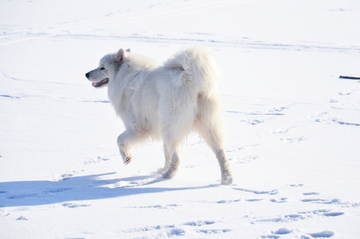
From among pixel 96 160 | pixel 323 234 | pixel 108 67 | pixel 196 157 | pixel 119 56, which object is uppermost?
pixel 119 56

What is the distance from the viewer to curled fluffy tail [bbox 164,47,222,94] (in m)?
3.74

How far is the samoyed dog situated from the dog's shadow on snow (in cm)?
39

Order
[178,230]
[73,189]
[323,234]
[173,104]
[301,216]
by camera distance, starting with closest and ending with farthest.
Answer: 1. [323,234]
2. [178,230]
3. [301,216]
4. [73,189]
5. [173,104]

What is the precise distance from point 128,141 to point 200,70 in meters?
1.25

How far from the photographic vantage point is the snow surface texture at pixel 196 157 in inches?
112

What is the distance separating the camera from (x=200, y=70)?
3742 millimetres

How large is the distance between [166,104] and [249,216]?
60.7 inches

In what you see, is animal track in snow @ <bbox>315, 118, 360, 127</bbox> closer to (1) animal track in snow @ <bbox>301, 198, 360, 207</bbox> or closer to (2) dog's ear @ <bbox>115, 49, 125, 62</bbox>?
(1) animal track in snow @ <bbox>301, 198, 360, 207</bbox>

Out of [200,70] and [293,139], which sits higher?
[200,70]

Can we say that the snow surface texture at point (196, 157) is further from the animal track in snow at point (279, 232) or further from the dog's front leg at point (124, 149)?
the dog's front leg at point (124, 149)

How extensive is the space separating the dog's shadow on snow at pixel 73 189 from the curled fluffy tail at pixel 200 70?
1.03 m

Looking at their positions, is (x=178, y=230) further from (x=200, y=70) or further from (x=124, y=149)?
(x=124, y=149)

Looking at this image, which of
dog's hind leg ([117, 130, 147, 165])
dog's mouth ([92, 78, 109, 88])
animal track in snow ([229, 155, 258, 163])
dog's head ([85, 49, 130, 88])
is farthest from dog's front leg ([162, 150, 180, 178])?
dog's mouth ([92, 78, 109, 88])

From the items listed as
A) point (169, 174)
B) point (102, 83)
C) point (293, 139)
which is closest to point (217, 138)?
point (169, 174)
